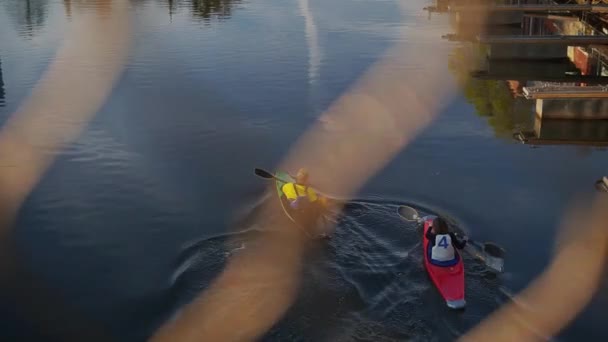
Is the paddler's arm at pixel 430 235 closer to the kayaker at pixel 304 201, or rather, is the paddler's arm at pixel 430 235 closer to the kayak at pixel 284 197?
the kayaker at pixel 304 201

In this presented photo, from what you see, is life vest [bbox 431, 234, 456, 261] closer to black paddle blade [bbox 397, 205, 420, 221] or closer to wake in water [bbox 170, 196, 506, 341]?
wake in water [bbox 170, 196, 506, 341]

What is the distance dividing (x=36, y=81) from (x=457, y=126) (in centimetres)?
2567

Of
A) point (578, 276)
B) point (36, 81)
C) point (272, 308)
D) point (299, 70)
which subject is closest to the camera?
point (272, 308)

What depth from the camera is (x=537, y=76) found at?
47.2m

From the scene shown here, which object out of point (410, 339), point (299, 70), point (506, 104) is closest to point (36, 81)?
point (299, 70)

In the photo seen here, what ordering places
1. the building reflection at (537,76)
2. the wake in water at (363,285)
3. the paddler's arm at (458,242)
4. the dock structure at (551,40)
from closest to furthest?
1. the wake in water at (363,285)
2. the paddler's arm at (458,242)
3. the building reflection at (537,76)
4. the dock structure at (551,40)

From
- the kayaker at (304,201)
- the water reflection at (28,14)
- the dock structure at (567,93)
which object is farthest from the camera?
the water reflection at (28,14)

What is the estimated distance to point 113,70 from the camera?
47.4 metres

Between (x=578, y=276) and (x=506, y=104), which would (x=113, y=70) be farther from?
(x=578, y=276)

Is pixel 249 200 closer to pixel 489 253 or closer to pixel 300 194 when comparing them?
pixel 300 194

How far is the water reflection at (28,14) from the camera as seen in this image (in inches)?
2525

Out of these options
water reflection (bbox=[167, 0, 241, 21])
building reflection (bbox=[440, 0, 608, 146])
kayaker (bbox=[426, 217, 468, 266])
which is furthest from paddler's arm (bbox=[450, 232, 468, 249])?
water reflection (bbox=[167, 0, 241, 21])

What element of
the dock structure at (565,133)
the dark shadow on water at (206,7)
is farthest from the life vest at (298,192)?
the dark shadow on water at (206,7)

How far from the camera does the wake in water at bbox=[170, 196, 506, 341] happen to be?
1731 centimetres
